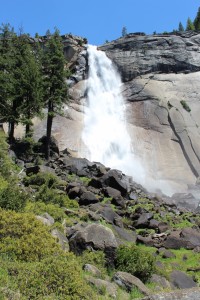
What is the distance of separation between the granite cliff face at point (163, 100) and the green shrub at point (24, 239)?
1421 inches

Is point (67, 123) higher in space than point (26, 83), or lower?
lower

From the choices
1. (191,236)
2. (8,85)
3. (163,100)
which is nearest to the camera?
(191,236)

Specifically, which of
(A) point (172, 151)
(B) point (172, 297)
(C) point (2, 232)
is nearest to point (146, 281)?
(C) point (2, 232)

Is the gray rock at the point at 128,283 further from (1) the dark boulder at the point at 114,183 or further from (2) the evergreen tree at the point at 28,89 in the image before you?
(2) the evergreen tree at the point at 28,89

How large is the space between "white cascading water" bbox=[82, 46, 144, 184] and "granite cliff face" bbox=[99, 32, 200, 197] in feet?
4.65

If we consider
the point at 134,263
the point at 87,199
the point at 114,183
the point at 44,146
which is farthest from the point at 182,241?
the point at 44,146

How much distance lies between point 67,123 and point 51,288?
46.6m

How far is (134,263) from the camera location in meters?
14.2

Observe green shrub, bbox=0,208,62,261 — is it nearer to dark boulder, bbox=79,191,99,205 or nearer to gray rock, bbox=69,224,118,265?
gray rock, bbox=69,224,118,265

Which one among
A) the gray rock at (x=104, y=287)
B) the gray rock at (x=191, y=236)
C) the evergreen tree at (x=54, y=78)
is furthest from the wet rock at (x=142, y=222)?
the evergreen tree at (x=54, y=78)

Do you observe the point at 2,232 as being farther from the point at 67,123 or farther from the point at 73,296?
the point at 67,123

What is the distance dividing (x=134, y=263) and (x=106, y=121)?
45.8m

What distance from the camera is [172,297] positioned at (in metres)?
7.81

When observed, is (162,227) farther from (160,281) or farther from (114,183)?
(160,281)
